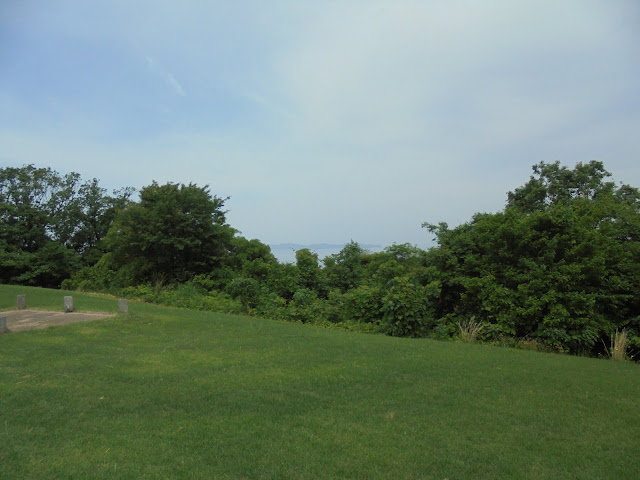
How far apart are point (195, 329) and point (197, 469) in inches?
265

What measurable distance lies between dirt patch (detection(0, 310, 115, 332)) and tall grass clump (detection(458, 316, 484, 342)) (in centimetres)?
944

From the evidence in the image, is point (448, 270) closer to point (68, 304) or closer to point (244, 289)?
point (244, 289)

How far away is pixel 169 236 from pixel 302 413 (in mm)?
18243

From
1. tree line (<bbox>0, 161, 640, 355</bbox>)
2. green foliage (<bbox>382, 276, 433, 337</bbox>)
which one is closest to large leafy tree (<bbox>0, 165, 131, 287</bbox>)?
tree line (<bbox>0, 161, 640, 355</bbox>)

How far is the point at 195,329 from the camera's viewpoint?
992 cm

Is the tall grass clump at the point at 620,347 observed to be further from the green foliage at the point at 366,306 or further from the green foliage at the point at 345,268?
A: the green foliage at the point at 345,268

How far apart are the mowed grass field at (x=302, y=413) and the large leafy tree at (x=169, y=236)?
1329 centimetres

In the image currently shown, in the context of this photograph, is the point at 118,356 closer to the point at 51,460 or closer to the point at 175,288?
the point at 51,460

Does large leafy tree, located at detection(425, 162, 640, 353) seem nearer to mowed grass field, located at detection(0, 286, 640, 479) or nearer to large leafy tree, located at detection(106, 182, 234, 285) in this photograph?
mowed grass field, located at detection(0, 286, 640, 479)

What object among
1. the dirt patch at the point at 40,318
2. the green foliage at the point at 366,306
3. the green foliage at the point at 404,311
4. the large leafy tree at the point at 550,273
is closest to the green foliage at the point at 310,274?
the green foliage at the point at 366,306

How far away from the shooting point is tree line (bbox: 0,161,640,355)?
11.7 m

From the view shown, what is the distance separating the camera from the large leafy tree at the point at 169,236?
2130cm

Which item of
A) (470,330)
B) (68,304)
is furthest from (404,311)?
(68,304)

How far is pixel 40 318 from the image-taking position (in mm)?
10641
